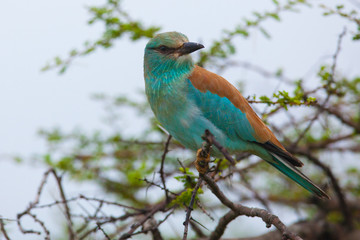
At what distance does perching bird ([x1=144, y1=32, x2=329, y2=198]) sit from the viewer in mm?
3682

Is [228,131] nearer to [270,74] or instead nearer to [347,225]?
[270,74]

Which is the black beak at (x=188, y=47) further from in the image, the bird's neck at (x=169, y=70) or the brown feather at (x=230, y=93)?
the brown feather at (x=230, y=93)

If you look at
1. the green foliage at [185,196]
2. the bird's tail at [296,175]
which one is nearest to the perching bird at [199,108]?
the bird's tail at [296,175]

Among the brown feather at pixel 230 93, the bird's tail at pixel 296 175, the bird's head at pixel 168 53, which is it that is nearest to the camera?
the bird's tail at pixel 296 175

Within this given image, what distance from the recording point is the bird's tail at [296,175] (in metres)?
3.62

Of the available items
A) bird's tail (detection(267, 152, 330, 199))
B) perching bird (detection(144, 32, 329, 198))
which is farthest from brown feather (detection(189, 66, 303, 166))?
bird's tail (detection(267, 152, 330, 199))

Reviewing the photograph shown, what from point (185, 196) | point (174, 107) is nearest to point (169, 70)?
point (174, 107)

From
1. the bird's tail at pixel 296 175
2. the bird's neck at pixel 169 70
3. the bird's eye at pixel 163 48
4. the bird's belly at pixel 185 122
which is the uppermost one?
the bird's eye at pixel 163 48

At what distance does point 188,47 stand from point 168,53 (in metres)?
0.20

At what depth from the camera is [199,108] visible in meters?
3.76

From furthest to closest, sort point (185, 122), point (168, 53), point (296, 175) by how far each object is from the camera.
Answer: point (168, 53) < point (296, 175) < point (185, 122)

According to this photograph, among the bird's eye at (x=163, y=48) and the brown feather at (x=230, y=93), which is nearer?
the brown feather at (x=230, y=93)

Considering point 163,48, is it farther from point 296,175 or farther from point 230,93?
point 296,175

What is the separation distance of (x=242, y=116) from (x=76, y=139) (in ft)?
7.96
